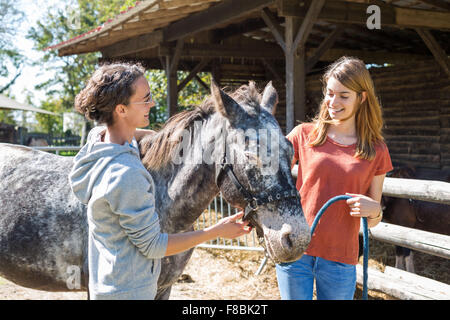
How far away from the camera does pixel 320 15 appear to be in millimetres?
5102

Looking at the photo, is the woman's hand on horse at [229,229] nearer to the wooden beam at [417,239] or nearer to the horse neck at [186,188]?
the horse neck at [186,188]

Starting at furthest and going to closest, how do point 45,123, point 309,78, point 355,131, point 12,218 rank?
point 45,123, point 309,78, point 12,218, point 355,131

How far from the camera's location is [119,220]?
4.78 feet

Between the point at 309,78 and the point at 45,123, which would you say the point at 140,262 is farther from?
the point at 45,123

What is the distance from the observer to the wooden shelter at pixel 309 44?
5.27 metres

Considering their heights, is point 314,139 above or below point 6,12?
below

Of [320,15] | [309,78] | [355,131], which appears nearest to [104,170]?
[355,131]

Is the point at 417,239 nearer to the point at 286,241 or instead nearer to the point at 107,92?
the point at 286,241

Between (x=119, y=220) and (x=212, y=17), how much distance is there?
18.2 ft

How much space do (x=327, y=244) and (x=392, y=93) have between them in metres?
8.14

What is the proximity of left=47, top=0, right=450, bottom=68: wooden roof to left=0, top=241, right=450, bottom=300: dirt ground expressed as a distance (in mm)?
3231

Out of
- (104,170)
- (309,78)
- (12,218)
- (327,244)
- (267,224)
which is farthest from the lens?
(309,78)

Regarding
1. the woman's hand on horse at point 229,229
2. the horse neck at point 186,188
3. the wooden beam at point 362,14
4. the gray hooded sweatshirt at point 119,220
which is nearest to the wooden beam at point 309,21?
the wooden beam at point 362,14

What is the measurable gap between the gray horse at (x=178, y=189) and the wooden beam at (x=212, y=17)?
3.80 meters
